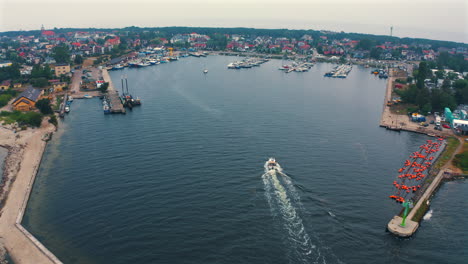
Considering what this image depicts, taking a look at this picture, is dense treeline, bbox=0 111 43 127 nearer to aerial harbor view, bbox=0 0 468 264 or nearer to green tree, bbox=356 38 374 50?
aerial harbor view, bbox=0 0 468 264

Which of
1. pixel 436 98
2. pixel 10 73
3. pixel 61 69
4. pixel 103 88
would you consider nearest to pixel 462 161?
pixel 436 98

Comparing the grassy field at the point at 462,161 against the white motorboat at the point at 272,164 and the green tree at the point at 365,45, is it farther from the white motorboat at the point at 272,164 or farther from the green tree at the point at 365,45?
the green tree at the point at 365,45

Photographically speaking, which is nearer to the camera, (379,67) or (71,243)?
(71,243)

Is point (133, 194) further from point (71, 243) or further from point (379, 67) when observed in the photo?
point (379, 67)

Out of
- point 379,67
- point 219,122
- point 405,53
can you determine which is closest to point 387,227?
point 219,122

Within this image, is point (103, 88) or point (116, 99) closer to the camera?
point (116, 99)

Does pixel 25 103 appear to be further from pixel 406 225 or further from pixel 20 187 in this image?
pixel 406 225

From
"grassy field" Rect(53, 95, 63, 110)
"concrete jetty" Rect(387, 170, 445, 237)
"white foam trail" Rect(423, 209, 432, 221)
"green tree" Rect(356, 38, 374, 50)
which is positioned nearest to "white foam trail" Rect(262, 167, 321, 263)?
"concrete jetty" Rect(387, 170, 445, 237)
